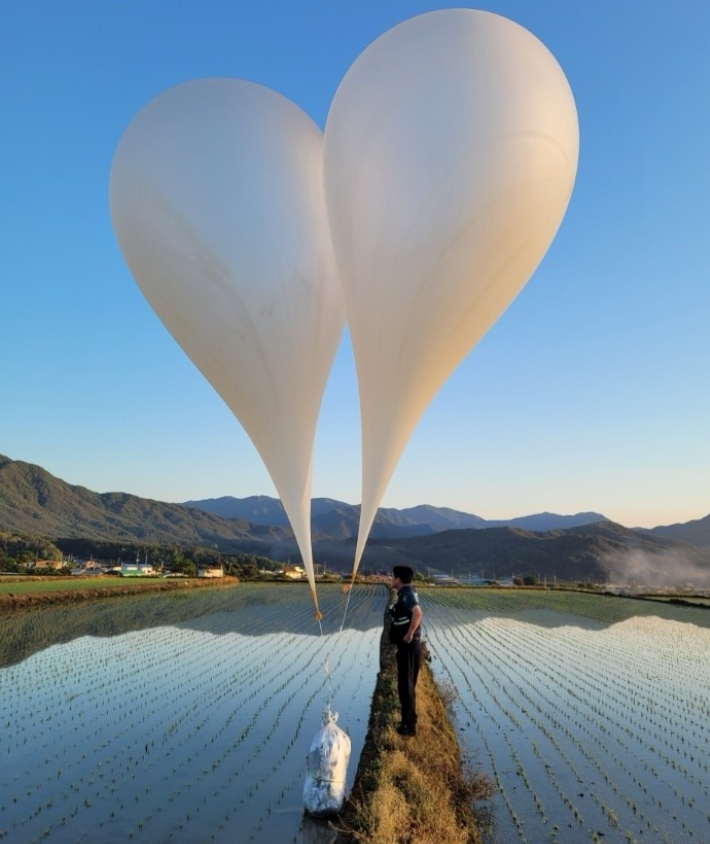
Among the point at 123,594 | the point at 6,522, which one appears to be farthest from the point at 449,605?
the point at 6,522

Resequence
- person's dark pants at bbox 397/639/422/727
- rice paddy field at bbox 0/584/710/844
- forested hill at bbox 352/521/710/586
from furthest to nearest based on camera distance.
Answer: forested hill at bbox 352/521/710/586 → rice paddy field at bbox 0/584/710/844 → person's dark pants at bbox 397/639/422/727

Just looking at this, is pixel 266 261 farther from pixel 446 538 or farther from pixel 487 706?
pixel 446 538

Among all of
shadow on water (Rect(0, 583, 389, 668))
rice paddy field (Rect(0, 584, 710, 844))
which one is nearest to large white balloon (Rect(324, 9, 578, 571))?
rice paddy field (Rect(0, 584, 710, 844))

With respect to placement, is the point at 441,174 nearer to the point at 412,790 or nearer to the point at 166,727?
the point at 412,790

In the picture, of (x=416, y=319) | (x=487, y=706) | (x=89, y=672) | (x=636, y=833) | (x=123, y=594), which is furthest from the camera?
(x=123, y=594)

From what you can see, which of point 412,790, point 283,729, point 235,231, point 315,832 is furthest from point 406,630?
point 283,729

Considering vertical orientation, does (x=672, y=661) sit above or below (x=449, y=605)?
below

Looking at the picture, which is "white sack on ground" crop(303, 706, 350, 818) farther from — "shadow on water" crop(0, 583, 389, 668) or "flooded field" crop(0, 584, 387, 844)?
"shadow on water" crop(0, 583, 389, 668)
